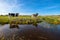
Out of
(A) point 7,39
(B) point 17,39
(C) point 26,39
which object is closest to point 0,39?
(A) point 7,39

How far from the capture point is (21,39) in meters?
10.1

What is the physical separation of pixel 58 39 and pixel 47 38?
3.65 ft

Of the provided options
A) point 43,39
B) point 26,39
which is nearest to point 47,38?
point 43,39

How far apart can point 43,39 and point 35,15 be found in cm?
2077

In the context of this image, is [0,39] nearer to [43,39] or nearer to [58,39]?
[43,39]

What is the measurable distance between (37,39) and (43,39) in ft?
2.06

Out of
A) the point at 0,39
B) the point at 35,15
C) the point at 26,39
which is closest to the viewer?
the point at 0,39

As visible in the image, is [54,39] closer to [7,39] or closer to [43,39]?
[43,39]

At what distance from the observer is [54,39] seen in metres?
10.4

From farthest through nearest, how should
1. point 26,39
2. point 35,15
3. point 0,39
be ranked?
1. point 35,15
2. point 26,39
3. point 0,39

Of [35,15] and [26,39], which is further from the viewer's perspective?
[35,15]

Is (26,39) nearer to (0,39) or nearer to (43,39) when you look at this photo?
(43,39)

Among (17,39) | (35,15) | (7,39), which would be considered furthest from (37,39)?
(35,15)

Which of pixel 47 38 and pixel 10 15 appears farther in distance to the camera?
pixel 10 15
